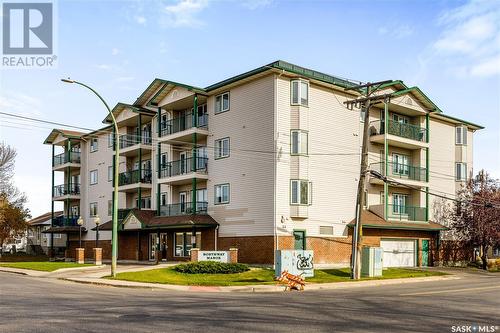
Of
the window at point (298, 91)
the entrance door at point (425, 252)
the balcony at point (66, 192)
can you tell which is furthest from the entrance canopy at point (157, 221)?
the entrance door at point (425, 252)

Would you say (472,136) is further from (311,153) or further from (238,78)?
(238,78)

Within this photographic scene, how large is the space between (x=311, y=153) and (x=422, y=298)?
62.2ft

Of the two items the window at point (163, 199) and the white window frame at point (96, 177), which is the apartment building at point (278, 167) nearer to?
the window at point (163, 199)

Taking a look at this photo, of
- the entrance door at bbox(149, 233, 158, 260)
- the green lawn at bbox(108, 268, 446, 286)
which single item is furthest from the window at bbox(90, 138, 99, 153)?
the green lawn at bbox(108, 268, 446, 286)

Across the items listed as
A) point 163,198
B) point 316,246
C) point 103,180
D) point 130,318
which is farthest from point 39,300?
point 103,180

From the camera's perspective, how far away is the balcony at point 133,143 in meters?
47.4

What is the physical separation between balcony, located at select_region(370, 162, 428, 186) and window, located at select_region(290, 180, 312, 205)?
712 centimetres

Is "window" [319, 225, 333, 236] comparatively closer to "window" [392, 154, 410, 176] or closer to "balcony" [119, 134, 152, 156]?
"window" [392, 154, 410, 176]

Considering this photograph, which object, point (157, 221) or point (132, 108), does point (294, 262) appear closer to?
point (157, 221)

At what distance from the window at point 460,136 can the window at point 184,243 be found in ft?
81.2

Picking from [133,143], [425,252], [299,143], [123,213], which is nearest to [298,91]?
[299,143]

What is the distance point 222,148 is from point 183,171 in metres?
4.34

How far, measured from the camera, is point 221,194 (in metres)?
39.4

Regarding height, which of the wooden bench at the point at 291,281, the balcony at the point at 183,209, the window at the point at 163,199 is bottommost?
the wooden bench at the point at 291,281
